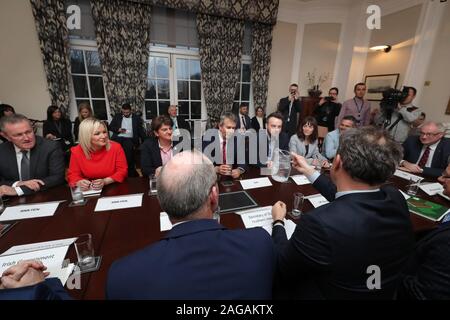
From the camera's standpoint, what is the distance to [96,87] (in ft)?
14.1

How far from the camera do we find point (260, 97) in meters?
5.31

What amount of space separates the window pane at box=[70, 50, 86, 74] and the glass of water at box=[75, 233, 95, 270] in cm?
442

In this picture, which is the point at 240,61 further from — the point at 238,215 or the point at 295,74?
the point at 238,215

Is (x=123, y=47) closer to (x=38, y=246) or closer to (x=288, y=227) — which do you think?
(x=38, y=246)

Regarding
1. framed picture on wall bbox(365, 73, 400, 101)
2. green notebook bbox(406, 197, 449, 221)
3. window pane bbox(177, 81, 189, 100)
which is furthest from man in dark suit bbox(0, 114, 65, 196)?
framed picture on wall bbox(365, 73, 400, 101)

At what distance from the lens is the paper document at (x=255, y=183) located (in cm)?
163

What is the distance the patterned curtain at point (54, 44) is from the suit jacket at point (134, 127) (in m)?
0.93

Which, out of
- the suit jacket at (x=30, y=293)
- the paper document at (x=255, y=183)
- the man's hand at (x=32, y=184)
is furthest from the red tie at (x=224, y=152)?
the suit jacket at (x=30, y=293)

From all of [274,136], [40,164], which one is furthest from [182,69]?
[40,164]

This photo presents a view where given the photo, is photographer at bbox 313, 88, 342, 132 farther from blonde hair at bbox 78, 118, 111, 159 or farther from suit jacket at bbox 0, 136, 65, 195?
suit jacket at bbox 0, 136, 65, 195

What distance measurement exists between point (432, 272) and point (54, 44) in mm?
5359

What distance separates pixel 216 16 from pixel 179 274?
508 cm

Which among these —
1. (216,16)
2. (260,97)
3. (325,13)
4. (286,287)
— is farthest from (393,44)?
(286,287)

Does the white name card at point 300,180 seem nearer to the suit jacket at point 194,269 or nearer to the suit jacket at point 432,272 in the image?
the suit jacket at point 432,272
